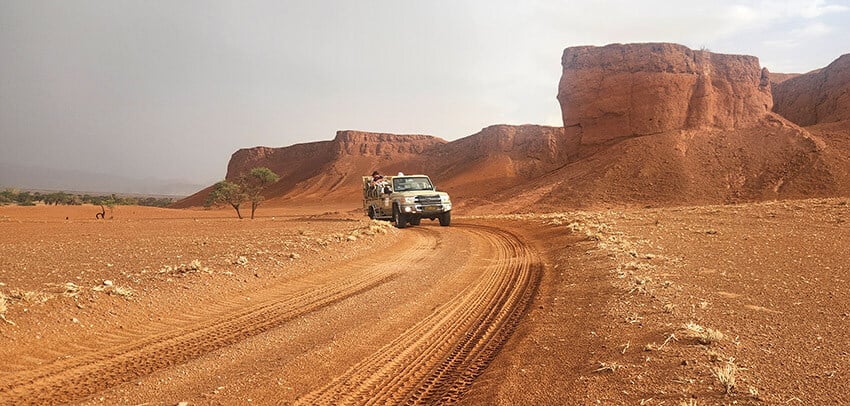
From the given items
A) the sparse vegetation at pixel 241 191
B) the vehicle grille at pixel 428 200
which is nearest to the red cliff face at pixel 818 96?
the vehicle grille at pixel 428 200

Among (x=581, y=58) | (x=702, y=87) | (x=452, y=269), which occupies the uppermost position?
(x=581, y=58)

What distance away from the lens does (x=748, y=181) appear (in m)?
38.6

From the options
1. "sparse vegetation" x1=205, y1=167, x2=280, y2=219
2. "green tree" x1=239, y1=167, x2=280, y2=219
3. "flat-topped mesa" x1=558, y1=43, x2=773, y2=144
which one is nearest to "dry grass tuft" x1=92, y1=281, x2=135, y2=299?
"sparse vegetation" x1=205, y1=167, x2=280, y2=219

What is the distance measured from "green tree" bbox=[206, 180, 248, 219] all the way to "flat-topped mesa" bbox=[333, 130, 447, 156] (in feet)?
208

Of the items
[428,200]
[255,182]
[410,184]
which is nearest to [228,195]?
[255,182]

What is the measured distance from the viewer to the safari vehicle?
2114 cm

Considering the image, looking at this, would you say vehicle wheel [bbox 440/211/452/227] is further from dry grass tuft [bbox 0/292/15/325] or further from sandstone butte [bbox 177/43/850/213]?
sandstone butte [bbox 177/43/850/213]

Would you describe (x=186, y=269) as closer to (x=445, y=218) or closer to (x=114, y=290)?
(x=114, y=290)

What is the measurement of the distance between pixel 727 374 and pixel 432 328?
2984 millimetres

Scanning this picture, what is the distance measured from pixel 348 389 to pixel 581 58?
57500 mm

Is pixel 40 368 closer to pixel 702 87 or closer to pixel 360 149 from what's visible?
pixel 702 87

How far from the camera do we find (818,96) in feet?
209

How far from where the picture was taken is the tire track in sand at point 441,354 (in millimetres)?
3725

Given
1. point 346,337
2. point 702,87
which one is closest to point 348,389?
point 346,337
